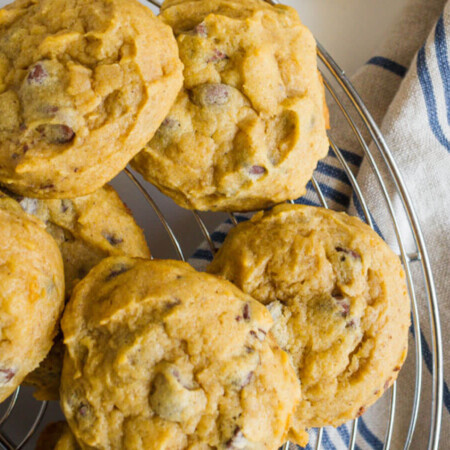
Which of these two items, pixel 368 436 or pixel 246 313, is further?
pixel 368 436

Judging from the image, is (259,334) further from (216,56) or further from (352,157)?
(352,157)

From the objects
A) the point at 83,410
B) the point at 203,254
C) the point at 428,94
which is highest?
the point at 428,94

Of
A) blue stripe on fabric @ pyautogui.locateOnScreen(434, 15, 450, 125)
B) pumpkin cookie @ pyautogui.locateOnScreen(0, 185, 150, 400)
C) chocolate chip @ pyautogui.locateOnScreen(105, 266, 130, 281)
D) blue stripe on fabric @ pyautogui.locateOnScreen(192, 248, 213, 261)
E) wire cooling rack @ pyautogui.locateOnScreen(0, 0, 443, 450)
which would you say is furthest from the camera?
blue stripe on fabric @ pyautogui.locateOnScreen(192, 248, 213, 261)

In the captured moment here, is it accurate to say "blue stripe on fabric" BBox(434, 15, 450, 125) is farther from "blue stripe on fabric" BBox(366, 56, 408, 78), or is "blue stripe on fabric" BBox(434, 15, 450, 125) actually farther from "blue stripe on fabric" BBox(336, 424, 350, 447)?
"blue stripe on fabric" BBox(336, 424, 350, 447)

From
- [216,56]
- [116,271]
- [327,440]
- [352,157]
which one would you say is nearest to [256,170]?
[216,56]

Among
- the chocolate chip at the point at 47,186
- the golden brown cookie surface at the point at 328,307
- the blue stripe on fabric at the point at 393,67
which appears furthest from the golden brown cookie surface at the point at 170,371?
the blue stripe on fabric at the point at 393,67

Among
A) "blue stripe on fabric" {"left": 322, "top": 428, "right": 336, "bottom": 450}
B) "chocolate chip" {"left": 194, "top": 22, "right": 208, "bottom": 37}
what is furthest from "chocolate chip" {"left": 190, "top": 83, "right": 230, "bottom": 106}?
"blue stripe on fabric" {"left": 322, "top": 428, "right": 336, "bottom": 450}
